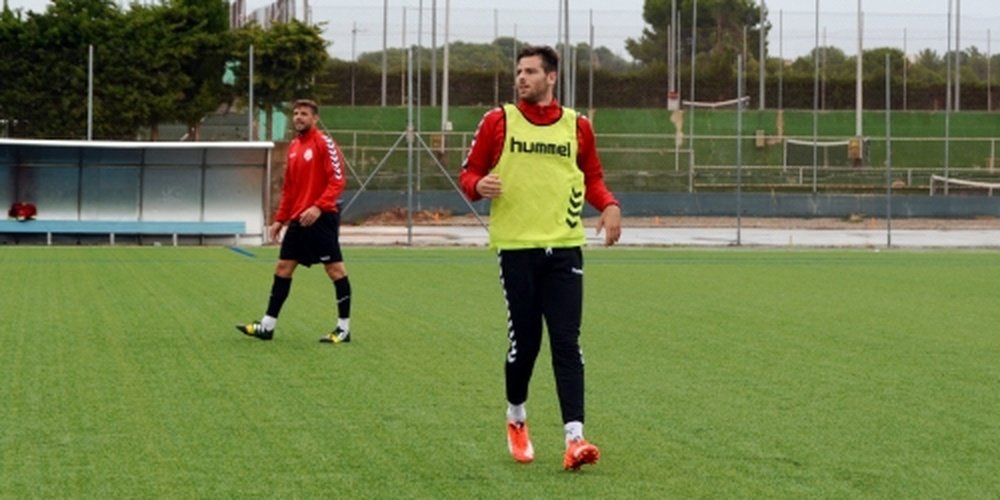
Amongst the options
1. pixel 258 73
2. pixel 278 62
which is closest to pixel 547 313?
pixel 258 73

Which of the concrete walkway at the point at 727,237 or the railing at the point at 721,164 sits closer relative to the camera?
the concrete walkway at the point at 727,237

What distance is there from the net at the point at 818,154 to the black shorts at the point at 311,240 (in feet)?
141

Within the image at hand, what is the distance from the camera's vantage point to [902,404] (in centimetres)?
1041

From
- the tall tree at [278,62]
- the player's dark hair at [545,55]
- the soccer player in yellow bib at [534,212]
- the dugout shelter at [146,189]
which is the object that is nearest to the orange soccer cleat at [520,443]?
the soccer player in yellow bib at [534,212]

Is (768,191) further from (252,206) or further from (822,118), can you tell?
(252,206)

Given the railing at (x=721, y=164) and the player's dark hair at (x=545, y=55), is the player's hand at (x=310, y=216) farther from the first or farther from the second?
the railing at (x=721, y=164)

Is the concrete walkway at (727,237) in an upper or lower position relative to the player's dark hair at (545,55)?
lower

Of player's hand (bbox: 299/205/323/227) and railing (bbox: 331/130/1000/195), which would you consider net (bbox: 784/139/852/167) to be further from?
player's hand (bbox: 299/205/323/227)

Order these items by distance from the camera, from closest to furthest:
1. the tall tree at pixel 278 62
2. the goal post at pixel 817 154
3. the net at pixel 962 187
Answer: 1. the tall tree at pixel 278 62
2. the net at pixel 962 187
3. the goal post at pixel 817 154

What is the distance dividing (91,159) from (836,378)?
81.0 feet

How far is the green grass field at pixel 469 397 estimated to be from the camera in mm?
7707

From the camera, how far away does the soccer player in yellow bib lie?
8094mm

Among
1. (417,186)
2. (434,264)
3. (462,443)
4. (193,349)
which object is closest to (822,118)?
(417,186)

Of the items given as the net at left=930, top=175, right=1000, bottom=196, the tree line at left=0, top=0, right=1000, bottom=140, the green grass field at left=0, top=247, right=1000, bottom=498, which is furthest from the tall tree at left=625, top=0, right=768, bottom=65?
the green grass field at left=0, top=247, right=1000, bottom=498
